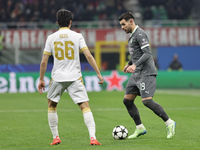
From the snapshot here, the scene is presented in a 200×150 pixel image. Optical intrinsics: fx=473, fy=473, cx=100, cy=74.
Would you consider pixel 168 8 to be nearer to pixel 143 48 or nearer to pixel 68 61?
pixel 143 48

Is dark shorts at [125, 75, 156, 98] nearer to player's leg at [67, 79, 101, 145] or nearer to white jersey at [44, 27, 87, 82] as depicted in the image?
player's leg at [67, 79, 101, 145]

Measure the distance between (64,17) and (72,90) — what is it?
1097 mm

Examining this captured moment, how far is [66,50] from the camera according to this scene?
7074 millimetres

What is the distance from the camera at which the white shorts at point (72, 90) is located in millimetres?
7098

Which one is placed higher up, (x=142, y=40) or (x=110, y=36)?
(x=142, y=40)

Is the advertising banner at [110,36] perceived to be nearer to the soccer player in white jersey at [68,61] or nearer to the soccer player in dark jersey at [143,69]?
the soccer player in dark jersey at [143,69]

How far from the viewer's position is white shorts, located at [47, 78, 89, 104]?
7.10 m

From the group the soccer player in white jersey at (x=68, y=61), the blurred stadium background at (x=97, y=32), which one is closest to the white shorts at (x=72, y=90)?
the soccer player in white jersey at (x=68, y=61)

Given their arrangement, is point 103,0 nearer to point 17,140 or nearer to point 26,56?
point 26,56

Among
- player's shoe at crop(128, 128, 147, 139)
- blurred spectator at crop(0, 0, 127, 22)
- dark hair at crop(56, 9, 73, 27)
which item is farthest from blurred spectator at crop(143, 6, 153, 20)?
dark hair at crop(56, 9, 73, 27)

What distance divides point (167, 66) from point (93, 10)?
6.88 metres

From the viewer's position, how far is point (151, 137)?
824cm

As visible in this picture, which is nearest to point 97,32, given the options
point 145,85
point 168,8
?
point 168,8

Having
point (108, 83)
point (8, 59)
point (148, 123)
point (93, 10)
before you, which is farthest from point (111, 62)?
point (148, 123)
